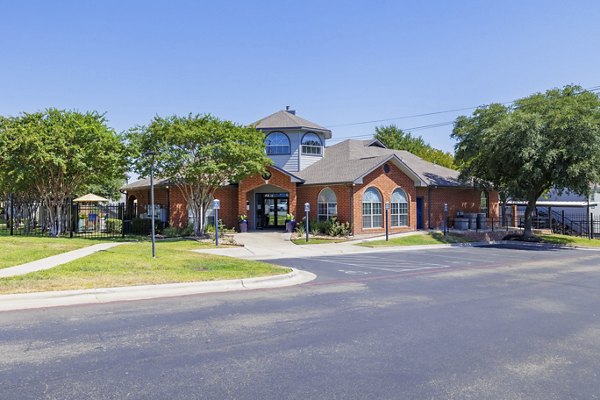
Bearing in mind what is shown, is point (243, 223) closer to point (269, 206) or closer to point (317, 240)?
point (269, 206)

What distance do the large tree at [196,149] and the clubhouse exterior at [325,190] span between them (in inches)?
164

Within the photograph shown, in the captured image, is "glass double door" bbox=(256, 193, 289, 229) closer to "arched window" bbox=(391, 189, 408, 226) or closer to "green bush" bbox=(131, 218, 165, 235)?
"green bush" bbox=(131, 218, 165, 235)

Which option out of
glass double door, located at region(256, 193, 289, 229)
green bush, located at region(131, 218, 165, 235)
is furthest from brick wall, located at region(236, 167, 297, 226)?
green bush, located at region(131, 218, 165, 235)

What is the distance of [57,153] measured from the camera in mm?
22031

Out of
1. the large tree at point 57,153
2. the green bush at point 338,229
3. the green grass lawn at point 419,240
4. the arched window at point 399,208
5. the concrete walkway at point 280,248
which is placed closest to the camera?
the concrete walkway at point 280,248

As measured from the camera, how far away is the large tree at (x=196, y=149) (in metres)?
22.1

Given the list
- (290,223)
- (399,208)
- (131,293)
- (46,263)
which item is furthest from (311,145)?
(131,293)

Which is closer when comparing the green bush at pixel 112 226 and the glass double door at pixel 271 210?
the green bush at pixel 112 226

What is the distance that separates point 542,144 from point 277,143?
16.3 metres

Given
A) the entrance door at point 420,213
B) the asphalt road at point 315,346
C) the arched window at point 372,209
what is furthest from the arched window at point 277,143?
the asphalt road at point 315,346

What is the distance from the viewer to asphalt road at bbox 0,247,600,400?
15.3 feet

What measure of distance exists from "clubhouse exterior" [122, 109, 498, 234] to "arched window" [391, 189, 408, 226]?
0.21 ft

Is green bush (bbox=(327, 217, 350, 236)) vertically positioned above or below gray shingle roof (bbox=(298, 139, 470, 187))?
below

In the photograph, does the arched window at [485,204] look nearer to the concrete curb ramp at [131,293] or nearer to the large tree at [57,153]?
the large tree at [57,153]
